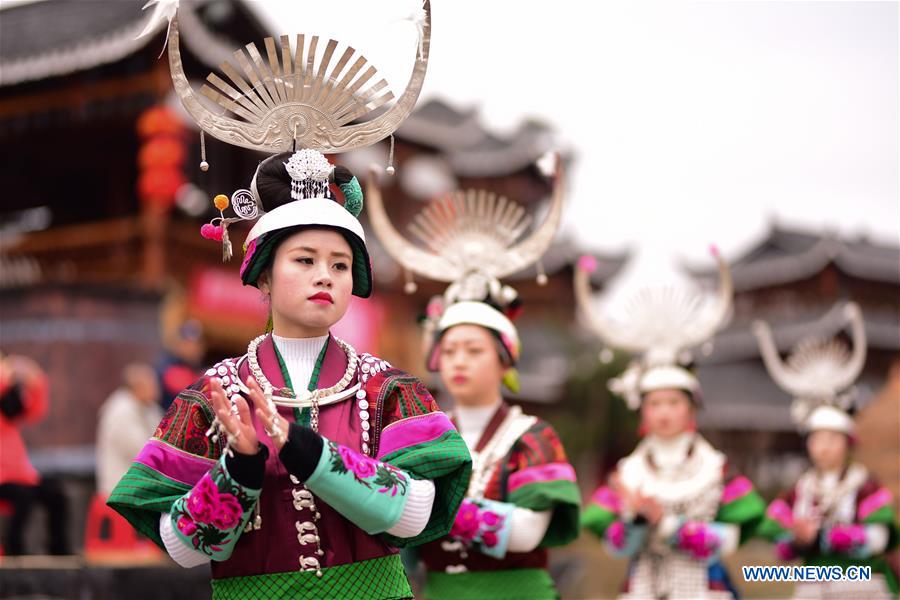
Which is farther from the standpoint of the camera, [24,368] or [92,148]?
[92,148]

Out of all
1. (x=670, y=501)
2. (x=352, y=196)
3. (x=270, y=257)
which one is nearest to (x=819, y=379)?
(x=670, y=501)

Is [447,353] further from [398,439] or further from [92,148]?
[92,148]

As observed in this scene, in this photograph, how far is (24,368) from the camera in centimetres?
880

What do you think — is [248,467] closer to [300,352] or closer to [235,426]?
[235,426]

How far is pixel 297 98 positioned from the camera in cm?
380

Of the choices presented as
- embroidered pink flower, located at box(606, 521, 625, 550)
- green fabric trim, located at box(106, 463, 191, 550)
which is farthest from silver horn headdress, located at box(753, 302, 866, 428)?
green fabric trim, located at box(106, 463, 191, 550)

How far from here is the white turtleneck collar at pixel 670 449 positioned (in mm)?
7473

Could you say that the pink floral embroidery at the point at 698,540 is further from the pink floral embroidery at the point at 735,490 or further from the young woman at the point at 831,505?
the young woman at the point at 831,505

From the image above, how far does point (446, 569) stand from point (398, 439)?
2.05m

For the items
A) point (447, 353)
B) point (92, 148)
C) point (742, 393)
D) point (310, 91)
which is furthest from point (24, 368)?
point (742, 393)

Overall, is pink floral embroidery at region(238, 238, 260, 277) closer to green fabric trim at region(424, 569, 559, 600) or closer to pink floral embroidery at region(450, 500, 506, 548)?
pink floral embroidery at region(450, 500, 506, 548)

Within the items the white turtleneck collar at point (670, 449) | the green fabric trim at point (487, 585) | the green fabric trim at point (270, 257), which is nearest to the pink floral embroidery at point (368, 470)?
the green fabric trim at point (270, 257)

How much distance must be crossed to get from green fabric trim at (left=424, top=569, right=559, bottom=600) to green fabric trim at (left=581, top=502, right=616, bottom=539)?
158 cm

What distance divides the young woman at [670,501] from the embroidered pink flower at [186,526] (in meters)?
3.81
